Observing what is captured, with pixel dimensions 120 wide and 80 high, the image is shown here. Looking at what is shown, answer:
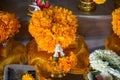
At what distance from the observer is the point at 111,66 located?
853 mm

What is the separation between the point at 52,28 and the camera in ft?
2.79

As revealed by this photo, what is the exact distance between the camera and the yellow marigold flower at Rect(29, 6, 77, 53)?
0.85m

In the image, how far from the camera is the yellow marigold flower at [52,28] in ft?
2.79

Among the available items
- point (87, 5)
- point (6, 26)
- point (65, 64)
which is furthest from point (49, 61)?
point (87, 5)

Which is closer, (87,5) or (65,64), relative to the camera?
(65,64)

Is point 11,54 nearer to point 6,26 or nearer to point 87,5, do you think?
point 6,26

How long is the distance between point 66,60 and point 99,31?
12.0 inches

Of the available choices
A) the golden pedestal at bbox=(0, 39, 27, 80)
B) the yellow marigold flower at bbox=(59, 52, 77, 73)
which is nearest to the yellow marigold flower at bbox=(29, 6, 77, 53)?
the yellow marigold flower at bbox=(59, 52, 77, 73)

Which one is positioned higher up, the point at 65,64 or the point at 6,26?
the point at 6,26

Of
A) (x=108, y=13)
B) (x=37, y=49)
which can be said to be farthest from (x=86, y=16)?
(x=37, y=49)

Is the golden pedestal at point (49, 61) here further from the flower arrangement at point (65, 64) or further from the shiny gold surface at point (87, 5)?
the shiny gold surface at point (87, 5)

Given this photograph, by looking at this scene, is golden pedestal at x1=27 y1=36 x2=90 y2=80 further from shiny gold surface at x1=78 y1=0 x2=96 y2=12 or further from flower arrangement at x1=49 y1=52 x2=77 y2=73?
shiny gold surface at x1=78 y1=0 x2=96 y2=12

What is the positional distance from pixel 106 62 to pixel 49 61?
0.21m

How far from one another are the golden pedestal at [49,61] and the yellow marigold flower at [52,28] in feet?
0.25
